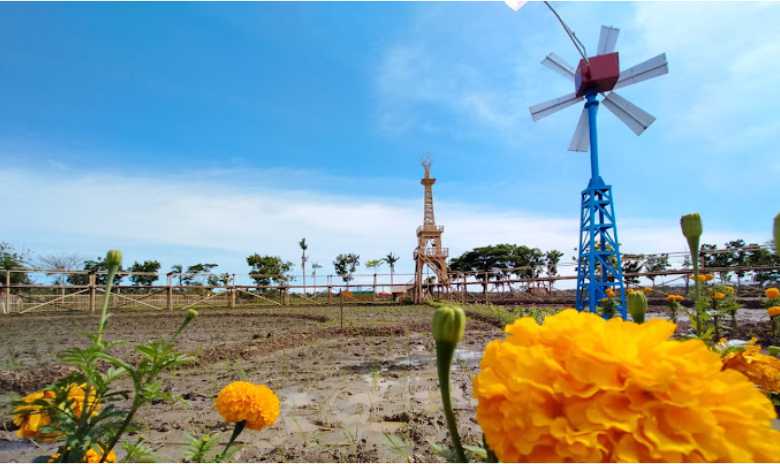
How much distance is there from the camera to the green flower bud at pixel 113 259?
1.21 metres

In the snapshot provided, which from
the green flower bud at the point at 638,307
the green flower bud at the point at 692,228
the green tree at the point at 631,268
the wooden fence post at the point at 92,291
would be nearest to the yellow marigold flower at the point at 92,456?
the green flower bud at the point at 638,307

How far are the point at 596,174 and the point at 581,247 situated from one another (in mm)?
1659

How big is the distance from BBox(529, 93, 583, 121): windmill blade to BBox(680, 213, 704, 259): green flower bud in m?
12.1

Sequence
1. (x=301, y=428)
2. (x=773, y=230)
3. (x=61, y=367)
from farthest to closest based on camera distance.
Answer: (x=61, y=367) < (x=301, y=428) < (x=773, y=230)

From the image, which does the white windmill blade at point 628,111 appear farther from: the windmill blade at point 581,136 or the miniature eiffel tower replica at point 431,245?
the miniature eiffel tower replica at point 431,245

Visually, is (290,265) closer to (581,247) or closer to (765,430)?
(581,247)

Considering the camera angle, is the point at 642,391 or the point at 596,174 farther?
the point at 596,174

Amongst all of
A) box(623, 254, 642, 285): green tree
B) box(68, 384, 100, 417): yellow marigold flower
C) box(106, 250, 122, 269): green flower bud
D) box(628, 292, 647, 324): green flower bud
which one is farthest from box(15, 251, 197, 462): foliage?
box(623, 254, 642, 285): green tree

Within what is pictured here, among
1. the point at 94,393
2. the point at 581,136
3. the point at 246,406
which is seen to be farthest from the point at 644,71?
the point at 94,393

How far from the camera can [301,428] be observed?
297cm

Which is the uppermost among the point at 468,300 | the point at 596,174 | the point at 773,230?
the point at 596,174

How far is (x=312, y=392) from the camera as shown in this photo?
394cm

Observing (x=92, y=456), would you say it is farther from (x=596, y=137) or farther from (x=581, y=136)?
(x=581, y=136)

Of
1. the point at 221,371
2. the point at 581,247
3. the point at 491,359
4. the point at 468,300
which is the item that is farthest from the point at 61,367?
the point at 468,300
